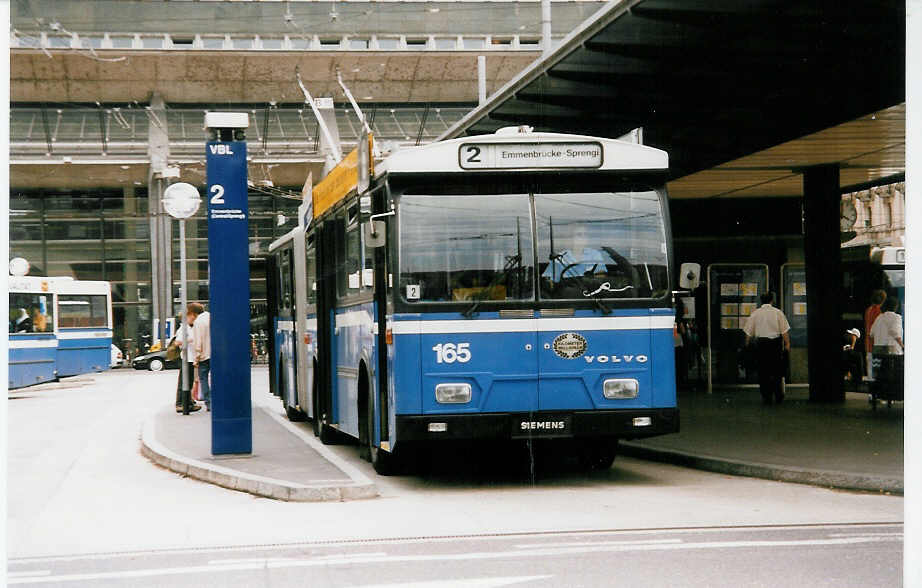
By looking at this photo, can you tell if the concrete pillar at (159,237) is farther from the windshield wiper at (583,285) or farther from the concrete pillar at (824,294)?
the windshield wiper at (583,285)

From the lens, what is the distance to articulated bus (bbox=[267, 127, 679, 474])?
1141cm

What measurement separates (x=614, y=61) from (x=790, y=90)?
7.67ft

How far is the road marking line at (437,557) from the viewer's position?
7953 mm

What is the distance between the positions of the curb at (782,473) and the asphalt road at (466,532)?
159 mm

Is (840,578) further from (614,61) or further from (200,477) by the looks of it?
(614,61)

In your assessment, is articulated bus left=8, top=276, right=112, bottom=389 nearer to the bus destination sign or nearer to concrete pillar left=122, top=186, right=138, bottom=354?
concrete pillar left=122, top=186, right=138, bottom=354

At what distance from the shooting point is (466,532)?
371 inches

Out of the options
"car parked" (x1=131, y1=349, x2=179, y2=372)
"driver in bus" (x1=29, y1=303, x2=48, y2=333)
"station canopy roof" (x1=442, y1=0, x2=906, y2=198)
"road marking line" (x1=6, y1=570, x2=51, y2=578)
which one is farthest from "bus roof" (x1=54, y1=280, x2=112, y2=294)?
"road marking line" (x1=6, y1=570, x2=51, y2=578)

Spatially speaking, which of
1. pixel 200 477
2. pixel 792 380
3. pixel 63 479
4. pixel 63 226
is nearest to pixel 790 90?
pixel 200 477

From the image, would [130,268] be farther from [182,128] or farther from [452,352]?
[452,352]

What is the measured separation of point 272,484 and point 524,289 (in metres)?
2.84

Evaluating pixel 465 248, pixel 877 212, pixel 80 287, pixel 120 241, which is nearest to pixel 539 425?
pixel 465 248

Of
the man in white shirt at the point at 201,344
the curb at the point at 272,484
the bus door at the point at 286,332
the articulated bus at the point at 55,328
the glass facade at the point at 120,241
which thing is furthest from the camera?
the glass facade at the point at 120,241

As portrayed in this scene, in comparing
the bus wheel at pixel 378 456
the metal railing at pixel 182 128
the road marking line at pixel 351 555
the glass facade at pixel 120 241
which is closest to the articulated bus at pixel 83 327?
the metal railing at pixel 182 128
